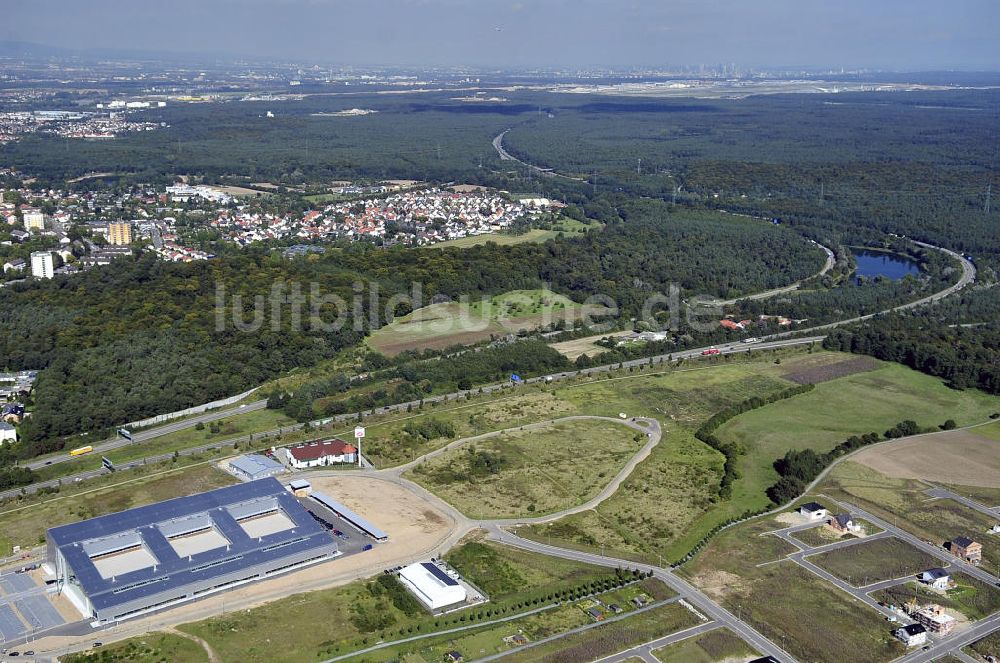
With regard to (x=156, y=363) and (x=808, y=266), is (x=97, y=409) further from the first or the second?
(x=808, y=266)

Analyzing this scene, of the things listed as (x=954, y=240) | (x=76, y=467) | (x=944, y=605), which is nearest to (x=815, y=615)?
(x=944, y=605)

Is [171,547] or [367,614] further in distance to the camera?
[171,547]

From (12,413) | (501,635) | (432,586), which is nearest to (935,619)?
(501,635)

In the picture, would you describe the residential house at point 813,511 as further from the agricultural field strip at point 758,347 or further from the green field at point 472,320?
the green field at point 472,320

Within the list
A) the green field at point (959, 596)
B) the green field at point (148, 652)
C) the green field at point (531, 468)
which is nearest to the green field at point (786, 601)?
the green field at point (959, 596)

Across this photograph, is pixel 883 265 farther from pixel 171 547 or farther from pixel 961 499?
pixel 171 547

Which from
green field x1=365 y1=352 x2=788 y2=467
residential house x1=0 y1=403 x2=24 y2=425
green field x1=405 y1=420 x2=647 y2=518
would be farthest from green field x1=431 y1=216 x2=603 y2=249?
residential house x1=0 y1=403 x2=24 y2=425
